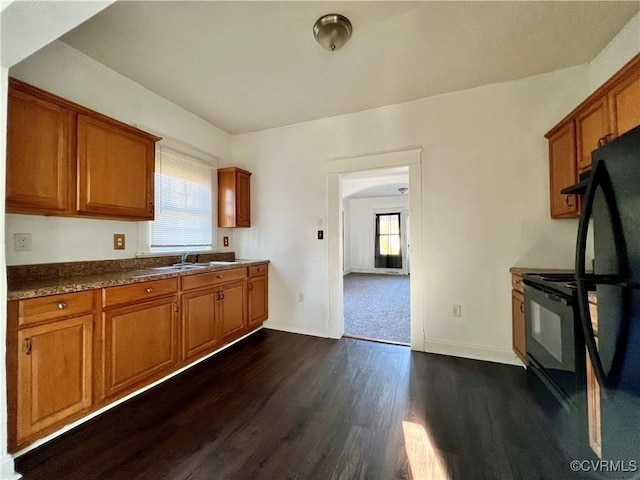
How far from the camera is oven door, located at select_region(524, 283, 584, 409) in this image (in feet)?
4.56

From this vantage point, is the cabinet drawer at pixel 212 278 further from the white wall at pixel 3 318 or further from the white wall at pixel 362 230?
the white wall at pixel 362 230

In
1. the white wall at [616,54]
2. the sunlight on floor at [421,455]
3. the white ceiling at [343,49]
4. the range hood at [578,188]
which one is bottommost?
the sunlight on floor at [421,455]

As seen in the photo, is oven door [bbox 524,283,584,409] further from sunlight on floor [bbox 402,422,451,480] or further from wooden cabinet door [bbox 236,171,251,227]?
wooden cabinet door [bbox 236,171,251,227]

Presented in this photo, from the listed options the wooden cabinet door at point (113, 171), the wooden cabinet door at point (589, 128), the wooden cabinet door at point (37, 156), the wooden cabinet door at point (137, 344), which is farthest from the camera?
the wooden cabinet door at point (113, 171)

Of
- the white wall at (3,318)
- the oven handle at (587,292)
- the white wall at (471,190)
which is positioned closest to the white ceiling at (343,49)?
the white wall at (471,190)

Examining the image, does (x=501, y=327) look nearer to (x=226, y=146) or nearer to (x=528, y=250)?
(x=528, y=250)

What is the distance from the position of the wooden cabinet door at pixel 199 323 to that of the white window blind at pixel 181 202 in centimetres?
77

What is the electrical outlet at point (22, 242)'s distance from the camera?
173cm

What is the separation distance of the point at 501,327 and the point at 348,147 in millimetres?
2452

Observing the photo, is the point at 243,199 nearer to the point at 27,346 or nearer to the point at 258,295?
the point at 258,295

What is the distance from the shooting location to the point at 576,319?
1376 mm

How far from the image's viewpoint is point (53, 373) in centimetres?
149

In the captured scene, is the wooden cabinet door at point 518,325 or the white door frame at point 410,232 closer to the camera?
the wooden cabinet door at point 518,325

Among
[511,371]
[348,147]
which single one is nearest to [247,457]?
[511,371]
